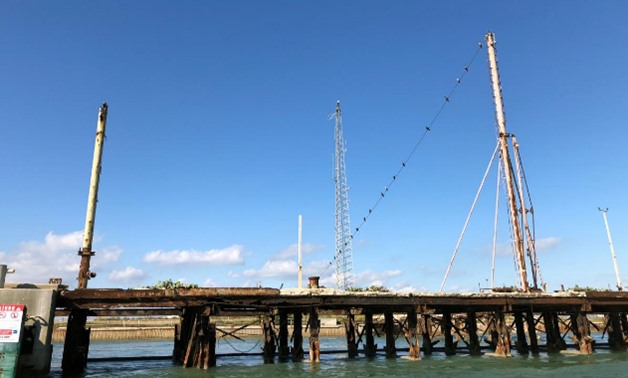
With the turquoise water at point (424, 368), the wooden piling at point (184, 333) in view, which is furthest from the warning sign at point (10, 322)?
the wooden piling at point (184, 333)

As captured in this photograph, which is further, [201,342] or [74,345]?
[74,345]

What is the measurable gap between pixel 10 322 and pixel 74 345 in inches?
295

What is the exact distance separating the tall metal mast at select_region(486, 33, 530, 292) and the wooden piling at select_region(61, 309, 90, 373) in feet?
98.4

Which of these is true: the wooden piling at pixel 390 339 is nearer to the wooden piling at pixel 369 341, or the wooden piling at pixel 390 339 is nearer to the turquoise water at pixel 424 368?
the turquoise water at pixel 424 368

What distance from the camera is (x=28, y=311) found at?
21.6 m

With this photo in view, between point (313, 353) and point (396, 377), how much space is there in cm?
631

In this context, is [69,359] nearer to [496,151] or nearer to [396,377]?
[396,377]

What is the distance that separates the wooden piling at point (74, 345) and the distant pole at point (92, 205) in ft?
5.74

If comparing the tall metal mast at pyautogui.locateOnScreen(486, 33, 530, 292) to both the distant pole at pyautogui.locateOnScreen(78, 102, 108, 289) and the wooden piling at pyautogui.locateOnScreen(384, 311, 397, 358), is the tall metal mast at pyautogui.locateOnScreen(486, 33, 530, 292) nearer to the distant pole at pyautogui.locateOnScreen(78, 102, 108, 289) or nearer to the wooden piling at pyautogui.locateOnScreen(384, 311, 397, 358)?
the wooden piling at pyautogui.locateOnScreen(384, 311, 397, 358)

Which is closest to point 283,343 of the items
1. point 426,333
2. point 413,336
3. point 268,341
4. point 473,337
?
point 268,341

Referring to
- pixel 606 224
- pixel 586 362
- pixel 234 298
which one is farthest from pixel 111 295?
pixel 606 224

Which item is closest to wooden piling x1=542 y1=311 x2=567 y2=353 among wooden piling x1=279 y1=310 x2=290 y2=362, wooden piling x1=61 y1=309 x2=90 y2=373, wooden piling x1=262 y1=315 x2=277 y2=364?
wooden piling x1=279 y1=310 x2=290 y2=362

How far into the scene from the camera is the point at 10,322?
19750 mm

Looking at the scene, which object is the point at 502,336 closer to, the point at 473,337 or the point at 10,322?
the point at 473,337
